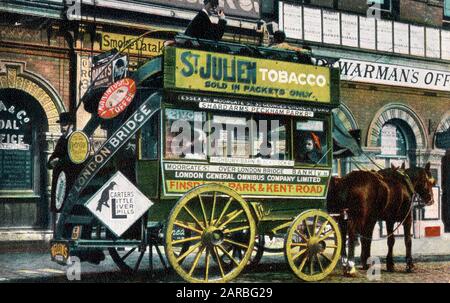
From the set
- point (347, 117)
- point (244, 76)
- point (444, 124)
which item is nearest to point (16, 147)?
point (244, 76)

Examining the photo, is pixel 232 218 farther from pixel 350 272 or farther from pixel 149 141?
pixel 350 272

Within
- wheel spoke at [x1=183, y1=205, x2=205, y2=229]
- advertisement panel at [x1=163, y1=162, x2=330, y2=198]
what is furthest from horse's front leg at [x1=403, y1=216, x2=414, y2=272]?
wheel spoke at [x1=183, y1=205, x2=205, y2=229]

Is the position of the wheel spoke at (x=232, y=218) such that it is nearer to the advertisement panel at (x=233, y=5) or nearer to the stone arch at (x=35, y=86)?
the stone arch at (x=35, y=86)

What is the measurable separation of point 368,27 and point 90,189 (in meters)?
10.8

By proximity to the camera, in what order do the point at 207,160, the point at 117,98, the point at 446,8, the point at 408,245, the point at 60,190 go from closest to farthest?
the point at 117,98, the point at 207,160, the point at 60,190, the point at 408,245, the point at 446,8

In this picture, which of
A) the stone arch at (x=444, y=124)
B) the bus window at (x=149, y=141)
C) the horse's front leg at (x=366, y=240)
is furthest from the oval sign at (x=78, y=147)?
the stone arch at (x=444, y=124)

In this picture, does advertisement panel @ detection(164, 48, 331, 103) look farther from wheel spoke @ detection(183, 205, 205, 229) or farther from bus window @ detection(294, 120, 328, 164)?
wheel spoke @ detection(183, 205, 205, 229)

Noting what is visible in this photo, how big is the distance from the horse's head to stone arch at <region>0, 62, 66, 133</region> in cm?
660

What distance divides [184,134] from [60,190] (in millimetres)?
1577

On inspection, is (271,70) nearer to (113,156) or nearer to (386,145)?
(113,156)

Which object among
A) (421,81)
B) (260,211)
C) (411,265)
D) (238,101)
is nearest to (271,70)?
(238,101)

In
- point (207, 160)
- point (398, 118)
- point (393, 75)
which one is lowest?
point (207, 160)

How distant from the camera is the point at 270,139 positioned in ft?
27.9

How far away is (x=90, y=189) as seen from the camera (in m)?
8.00
